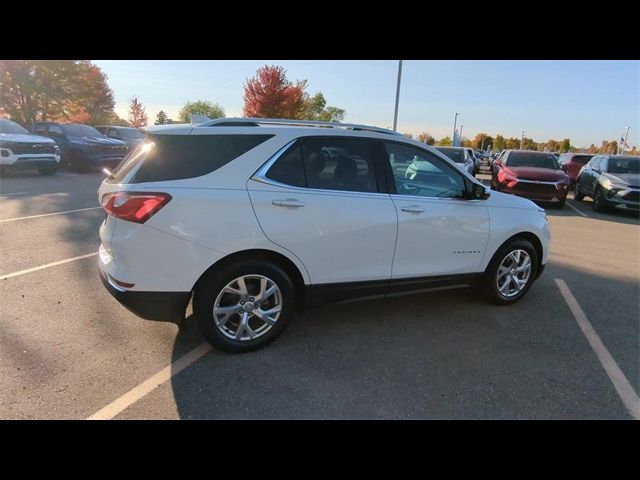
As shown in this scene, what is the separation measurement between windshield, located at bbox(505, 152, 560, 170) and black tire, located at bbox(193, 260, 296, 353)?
1143 cm

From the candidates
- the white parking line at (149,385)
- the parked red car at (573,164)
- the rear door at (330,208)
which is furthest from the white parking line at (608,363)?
the parked red car at (573,164)

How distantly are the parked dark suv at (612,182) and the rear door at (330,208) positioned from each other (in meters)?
10.8

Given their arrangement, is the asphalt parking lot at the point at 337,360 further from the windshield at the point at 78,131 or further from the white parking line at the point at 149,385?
the windshield at the point at 78,131

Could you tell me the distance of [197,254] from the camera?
2.89 m

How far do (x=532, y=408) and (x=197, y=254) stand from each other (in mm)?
2550

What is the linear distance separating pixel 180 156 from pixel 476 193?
2.75 metres

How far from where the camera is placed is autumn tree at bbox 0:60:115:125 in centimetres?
2625

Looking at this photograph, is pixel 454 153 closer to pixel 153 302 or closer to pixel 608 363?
pixel 608 363

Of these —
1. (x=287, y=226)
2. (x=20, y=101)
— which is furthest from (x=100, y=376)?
(x=20, y=101)

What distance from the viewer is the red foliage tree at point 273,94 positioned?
3384 centimetres

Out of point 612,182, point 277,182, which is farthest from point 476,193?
point 612,182

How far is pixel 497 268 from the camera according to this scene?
415 cm

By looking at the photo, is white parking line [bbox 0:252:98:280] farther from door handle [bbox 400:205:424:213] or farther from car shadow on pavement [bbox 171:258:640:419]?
door handle [bbox 400:205:424:213]

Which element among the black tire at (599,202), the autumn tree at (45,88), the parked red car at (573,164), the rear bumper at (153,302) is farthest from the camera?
the autumn tree at (45,88)
